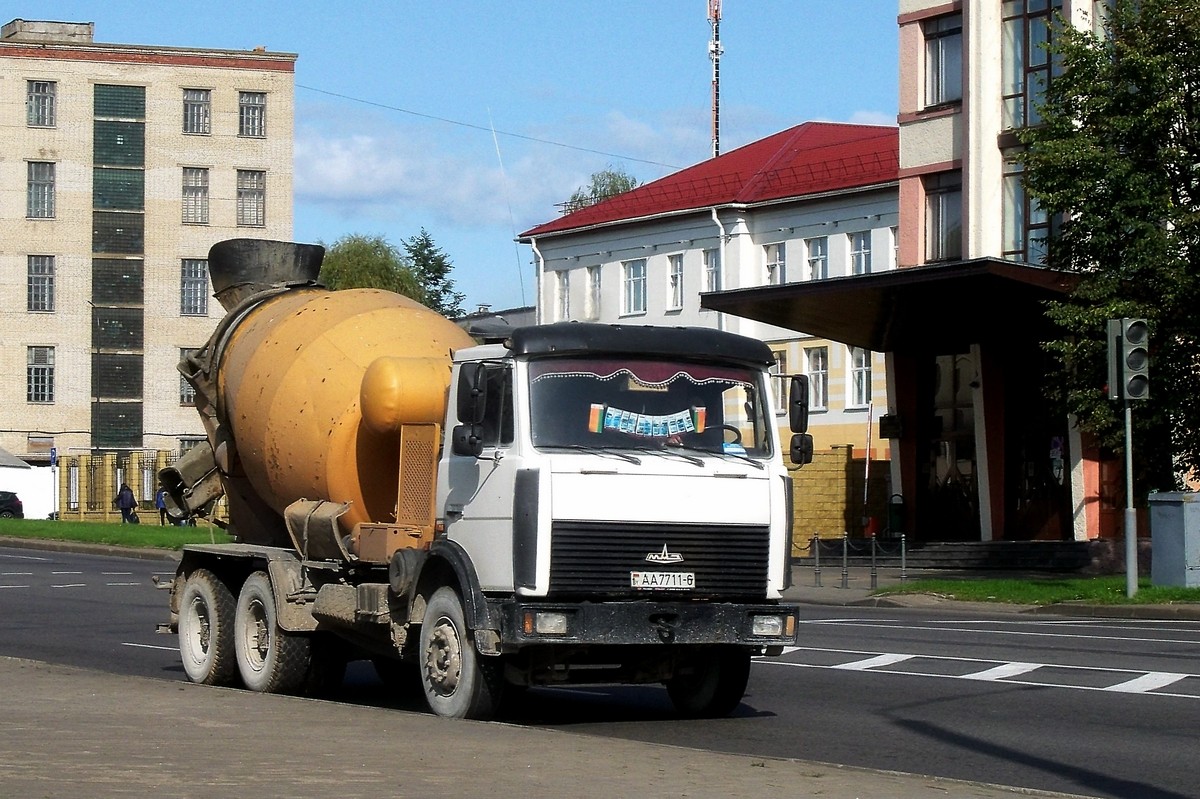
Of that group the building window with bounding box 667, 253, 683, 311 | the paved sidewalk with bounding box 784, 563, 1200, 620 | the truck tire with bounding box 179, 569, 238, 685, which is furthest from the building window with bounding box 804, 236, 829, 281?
the truck tire with bounding box 179, 569, 238, 685

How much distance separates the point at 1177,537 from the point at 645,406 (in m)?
17.0

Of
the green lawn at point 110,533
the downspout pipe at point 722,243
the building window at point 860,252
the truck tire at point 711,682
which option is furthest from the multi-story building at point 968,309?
the truck tire at point 711,682

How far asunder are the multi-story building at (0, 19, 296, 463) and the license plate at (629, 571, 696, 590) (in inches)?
2803

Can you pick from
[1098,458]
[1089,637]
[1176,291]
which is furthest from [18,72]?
[1089,637]

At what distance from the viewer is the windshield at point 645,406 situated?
12.4 metres

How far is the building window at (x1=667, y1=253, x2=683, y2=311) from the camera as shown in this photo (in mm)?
62625

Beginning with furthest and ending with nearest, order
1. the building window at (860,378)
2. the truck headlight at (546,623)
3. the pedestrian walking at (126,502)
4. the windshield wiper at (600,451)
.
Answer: the pedestrian walking at (126,502)
the building window at (860,378)
the windshield wiper at (600,451)
the truck headlight at (546,623)

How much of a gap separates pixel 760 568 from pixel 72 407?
74.7 metres

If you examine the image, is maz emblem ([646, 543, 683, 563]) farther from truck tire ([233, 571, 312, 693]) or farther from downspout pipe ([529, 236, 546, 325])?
downspout pipe ([529, 236, 546, 325])

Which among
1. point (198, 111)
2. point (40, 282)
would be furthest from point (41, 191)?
point (198, 111)

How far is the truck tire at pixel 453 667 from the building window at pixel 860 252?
1760 inches

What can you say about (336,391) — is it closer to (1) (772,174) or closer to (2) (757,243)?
(2) (757,243)

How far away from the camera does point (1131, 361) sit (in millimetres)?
25812

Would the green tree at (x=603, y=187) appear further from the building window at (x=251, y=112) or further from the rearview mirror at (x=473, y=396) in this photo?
the rearview mirror at (x=473, y=396)
